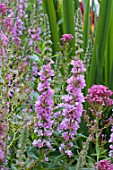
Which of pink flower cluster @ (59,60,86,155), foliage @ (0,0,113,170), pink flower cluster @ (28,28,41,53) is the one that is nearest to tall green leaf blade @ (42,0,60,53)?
pink flower cluster @ (28,28,41,53)

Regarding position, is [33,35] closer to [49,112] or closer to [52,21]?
[52,21]

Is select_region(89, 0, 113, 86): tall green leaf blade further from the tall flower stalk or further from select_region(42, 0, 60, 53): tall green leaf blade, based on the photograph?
the tall flower stalk

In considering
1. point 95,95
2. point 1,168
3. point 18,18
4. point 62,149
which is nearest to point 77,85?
point 95,95

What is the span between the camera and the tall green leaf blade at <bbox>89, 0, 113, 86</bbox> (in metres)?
2.74

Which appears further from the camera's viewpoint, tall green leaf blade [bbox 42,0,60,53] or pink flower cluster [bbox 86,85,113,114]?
tall green leaf blade [bbox 42,0,60,53]

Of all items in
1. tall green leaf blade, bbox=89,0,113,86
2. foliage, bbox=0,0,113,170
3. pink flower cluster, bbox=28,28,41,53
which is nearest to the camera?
foliage, bbox=0,0,113,170

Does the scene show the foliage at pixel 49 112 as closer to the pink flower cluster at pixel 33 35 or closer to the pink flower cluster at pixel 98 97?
the pink flower cluster at pixel 98 97

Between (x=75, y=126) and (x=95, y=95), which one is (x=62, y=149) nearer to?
(x=75, y=126)

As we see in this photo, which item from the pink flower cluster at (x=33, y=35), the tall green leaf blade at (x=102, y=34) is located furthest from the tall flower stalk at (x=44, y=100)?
the pink flower cluster at (x=33, y=35)

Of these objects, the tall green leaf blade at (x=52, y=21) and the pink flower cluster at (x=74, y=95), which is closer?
the pink flower cluster at (x=74, y=95)

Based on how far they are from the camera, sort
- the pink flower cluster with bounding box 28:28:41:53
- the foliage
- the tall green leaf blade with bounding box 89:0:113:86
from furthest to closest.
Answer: the pink flower cluster with bounding box 28:28:41:53 → the tall green leaf blade with bounding box 89:0:113:86 → the foliage

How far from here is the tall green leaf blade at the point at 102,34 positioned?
2.74m

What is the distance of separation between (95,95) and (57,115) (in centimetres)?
34

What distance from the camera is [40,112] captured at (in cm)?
179
